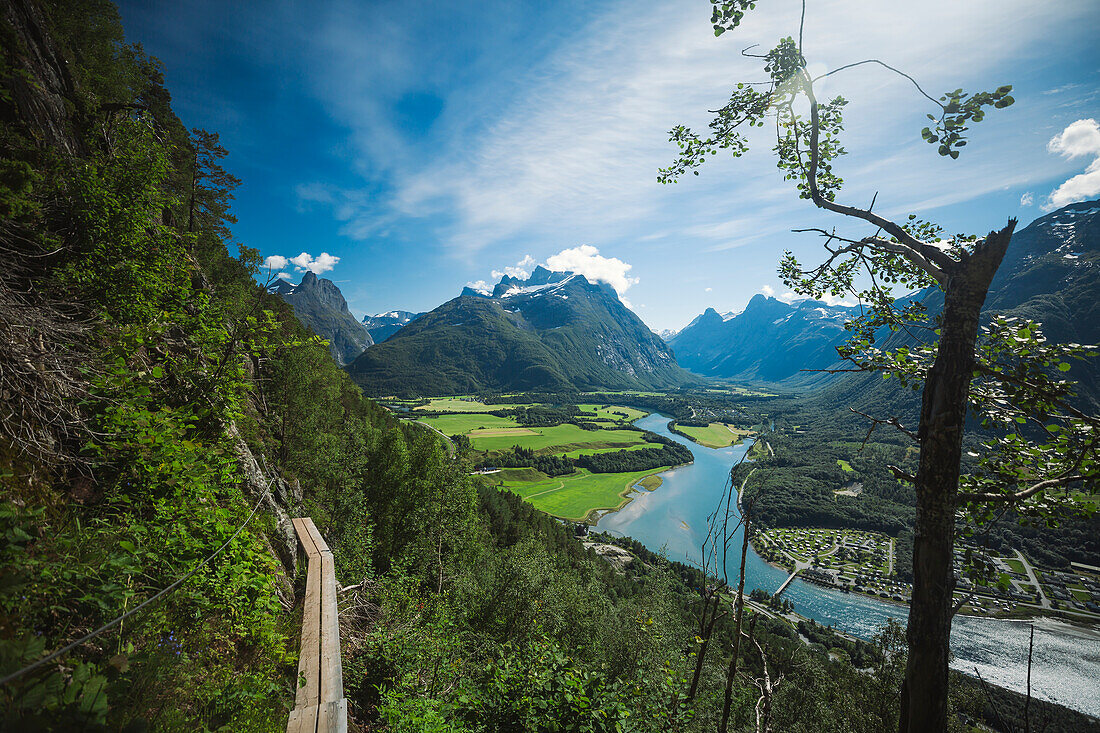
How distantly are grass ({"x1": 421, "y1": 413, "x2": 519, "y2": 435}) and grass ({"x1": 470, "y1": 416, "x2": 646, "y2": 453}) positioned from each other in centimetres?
466

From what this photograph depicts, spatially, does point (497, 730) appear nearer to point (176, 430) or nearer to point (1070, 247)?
point (176, 430)

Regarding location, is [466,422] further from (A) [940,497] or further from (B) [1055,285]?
(B) [1055,285]

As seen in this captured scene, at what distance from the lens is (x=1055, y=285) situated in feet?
504

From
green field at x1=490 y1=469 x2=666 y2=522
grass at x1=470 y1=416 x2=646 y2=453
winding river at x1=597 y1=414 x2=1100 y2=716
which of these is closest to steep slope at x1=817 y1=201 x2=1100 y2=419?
winding river at x1=597 y1=414 x2=1100 y2=716

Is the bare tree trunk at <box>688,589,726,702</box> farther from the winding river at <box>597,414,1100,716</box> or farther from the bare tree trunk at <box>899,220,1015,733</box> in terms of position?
the winding river at <box>597,414,1100,716</box>

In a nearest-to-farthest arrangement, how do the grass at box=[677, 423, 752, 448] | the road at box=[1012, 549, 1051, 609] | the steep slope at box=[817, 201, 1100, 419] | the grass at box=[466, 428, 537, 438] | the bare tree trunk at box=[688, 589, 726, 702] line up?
the bare tree trunk at box=[688, 589, 726, 702], the road at box=[1012, 549, 1051, 609], the steep slope at box=[817, 201, 1100, 419], the grass at box=[466, 428, 537, 438], the grass at box=[677, 423, 752, 448]

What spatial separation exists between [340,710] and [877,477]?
142192mm

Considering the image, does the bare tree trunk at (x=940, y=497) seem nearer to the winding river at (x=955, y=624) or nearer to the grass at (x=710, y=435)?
the winding river at (x=955, y=624)

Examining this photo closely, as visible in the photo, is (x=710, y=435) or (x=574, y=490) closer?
(x=574, y=490)

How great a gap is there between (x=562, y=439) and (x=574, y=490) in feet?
148

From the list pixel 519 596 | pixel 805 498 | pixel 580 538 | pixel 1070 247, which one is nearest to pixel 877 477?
pixel 805 498

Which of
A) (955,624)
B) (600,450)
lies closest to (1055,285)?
(955,624)

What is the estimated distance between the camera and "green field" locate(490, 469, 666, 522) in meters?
81.7

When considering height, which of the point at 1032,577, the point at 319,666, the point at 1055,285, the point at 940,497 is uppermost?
the point at 1055,285
